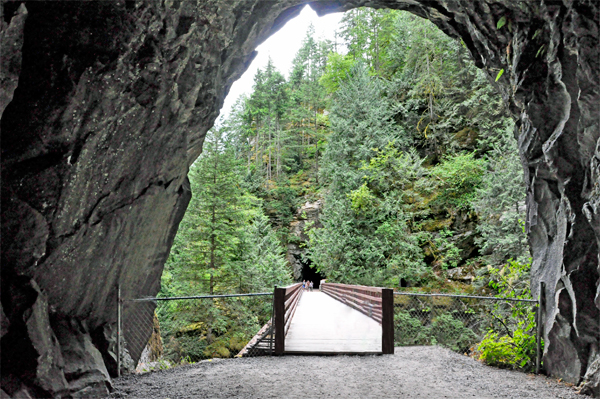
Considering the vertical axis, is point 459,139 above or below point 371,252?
above

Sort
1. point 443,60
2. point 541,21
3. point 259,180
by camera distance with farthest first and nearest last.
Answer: point 259,180
point 443,60
point 541,21

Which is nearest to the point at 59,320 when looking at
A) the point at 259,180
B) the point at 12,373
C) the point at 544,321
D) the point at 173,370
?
the point at 12,373

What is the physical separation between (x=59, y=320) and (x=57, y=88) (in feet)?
9.52

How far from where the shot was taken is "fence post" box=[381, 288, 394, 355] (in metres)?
7.60

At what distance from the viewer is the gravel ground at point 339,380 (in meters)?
5.00

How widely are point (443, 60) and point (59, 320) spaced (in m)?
23.6

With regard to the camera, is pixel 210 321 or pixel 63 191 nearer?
pixel 63 191

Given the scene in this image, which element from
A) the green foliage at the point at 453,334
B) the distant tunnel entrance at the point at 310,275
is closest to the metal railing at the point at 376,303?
the green foliage at the point at 453,334

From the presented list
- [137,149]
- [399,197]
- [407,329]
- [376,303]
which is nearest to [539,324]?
[376,303]

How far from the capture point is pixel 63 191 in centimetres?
412

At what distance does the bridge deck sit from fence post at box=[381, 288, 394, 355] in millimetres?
194

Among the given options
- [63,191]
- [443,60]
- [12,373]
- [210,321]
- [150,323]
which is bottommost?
[210,321]

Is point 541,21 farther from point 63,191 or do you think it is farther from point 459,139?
point 459,139

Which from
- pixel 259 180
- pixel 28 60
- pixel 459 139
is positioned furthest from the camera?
pixel 259 180
